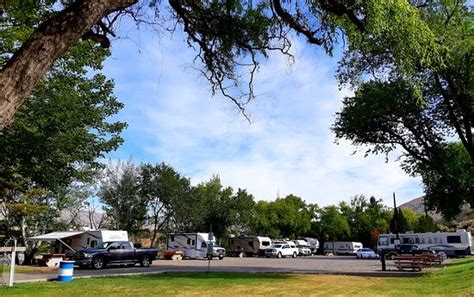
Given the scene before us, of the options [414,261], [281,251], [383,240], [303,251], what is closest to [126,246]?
[414,261]

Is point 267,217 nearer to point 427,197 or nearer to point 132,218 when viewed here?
point 132,218

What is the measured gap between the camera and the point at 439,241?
47125mm

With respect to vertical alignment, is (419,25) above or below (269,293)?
above

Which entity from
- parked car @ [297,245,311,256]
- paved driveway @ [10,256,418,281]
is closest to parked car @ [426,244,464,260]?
paved driveway @ [10,256,418,281]

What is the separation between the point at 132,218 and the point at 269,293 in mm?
41509

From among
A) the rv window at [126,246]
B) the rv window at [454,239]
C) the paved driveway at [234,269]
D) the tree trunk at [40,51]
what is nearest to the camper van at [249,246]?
the rv window at [454,239]

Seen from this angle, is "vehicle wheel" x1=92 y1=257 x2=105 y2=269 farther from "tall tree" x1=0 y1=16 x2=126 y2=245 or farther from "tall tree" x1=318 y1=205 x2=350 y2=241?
"tall tree" x1=318 y1=205 x2=350 y2=241

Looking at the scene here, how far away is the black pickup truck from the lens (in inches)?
1093

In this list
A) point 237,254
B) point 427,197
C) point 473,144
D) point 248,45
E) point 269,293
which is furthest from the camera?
point 237,254

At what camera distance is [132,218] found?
174 ft

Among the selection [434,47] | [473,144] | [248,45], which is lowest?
[434,47]

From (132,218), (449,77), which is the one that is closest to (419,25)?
(449,77)

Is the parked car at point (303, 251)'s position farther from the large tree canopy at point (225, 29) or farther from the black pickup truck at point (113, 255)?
the large tree canopy at point (225, 29)

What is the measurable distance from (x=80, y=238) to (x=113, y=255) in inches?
347
